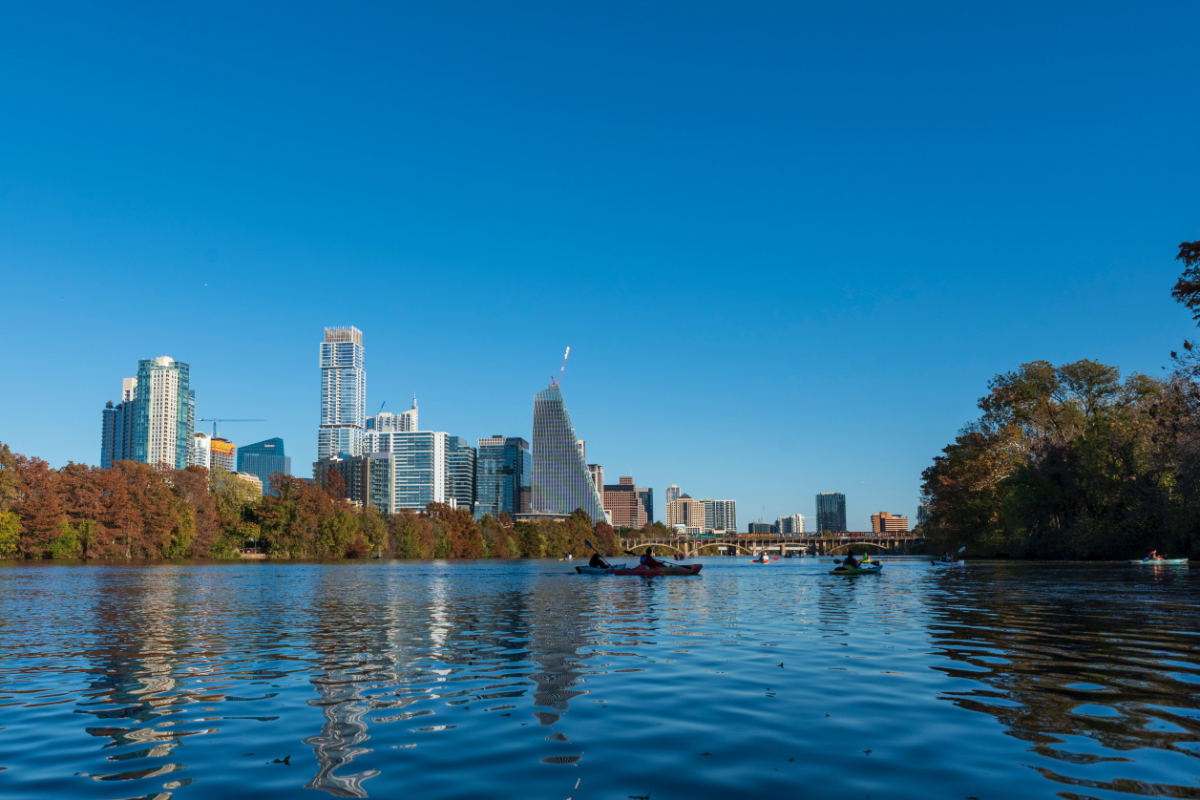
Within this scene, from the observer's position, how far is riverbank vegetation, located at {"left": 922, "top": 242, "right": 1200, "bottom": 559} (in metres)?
66.8

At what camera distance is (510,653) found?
2038 centimetres

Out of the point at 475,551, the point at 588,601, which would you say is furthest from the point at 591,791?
the point at 475,551

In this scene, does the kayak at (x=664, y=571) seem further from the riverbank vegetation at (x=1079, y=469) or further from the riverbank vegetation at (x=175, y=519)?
the riverbank vegetation at (x=175, y=519)

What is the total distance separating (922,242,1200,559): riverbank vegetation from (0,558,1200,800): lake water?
43.1 m

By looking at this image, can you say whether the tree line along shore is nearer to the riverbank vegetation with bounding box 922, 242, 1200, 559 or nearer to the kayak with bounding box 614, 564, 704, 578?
the riverbank vegetation with bounding box 922, 242, 1200, 559

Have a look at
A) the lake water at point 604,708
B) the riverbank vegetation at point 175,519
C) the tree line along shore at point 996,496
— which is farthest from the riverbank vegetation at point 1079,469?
the riverbank vegetation at point 175,519

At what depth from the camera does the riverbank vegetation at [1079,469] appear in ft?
219

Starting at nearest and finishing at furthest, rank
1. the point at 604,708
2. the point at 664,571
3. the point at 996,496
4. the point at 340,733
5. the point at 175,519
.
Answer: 1. the point at 340,733
2. the point at 604,708
3. the point at 664,571
4. the point at 996,496
5. the point at 175,519

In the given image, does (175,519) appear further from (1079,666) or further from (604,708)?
(1079,666)

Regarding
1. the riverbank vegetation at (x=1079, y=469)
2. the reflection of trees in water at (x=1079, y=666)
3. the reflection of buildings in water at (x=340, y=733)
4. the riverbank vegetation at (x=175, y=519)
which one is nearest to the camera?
the reflection of buildings in water at (x=340, y=733)

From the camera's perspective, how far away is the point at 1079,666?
17.0 m

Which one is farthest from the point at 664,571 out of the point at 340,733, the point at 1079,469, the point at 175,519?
the point at 175,519

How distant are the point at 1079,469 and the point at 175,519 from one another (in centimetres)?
11587

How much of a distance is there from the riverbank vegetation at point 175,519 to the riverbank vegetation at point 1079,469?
101590 millimetres
